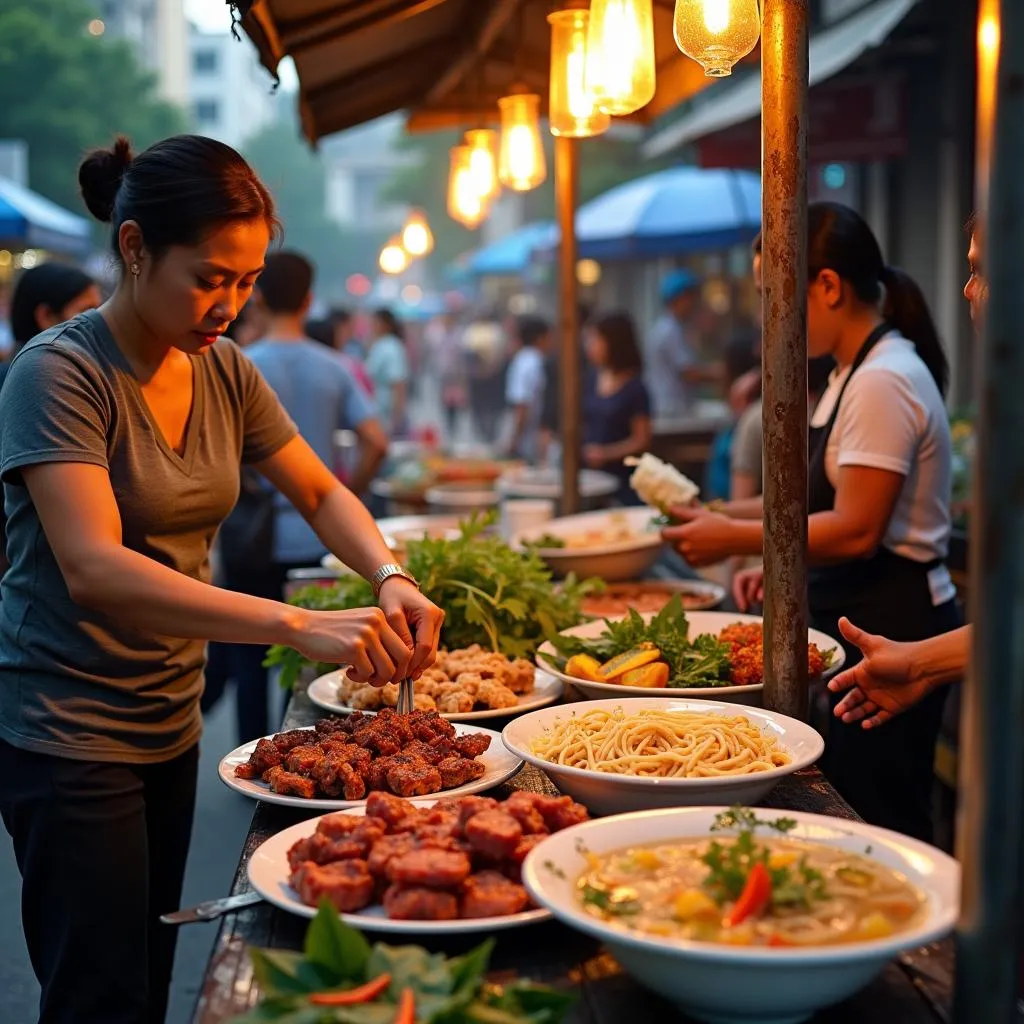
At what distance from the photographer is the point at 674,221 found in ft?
44.2

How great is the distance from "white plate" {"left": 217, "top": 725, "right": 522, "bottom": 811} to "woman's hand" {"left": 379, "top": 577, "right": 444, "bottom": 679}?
19cm

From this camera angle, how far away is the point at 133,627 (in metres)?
2.87

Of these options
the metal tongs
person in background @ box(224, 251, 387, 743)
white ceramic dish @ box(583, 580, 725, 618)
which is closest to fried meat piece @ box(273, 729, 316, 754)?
the metal tongs

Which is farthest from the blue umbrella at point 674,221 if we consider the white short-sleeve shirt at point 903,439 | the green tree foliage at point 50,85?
the green tree foliage at point 50,85

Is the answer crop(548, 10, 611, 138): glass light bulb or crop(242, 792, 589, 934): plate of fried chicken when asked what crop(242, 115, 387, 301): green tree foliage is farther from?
crop(242, 792, 589, 934): plate of fried chicken

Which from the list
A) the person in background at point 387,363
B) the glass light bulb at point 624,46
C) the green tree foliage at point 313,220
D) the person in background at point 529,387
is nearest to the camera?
the glass light bulb at point 624,46

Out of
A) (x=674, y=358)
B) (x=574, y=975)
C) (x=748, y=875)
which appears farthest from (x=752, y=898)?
(x=674, y=358)

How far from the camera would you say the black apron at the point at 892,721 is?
383 cm

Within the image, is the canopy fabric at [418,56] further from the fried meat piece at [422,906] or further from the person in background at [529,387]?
the person in background at [529,387]

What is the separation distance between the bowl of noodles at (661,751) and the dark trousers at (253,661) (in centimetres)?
373

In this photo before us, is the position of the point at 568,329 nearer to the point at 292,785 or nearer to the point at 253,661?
the point at 253,661

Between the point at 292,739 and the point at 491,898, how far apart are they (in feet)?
2.86

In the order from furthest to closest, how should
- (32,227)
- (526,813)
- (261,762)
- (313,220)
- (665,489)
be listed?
(313,220) < (32,227) < (665,489) < (261,762) < (526,813)

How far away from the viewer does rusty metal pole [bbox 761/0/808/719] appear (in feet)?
8.66
